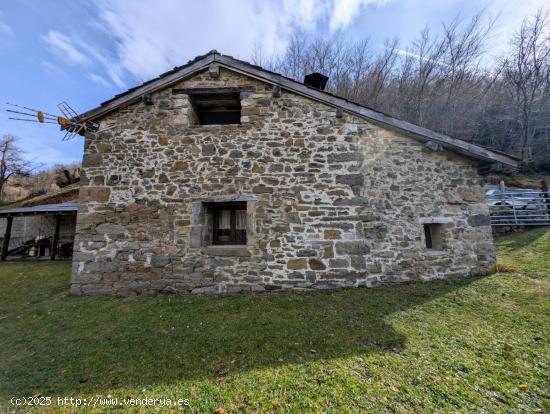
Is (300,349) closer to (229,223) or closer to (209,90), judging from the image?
(229,223)

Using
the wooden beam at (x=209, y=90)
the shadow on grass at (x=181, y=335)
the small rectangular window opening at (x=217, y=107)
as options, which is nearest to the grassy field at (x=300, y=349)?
the shadow on grass at (x=181, y=335)

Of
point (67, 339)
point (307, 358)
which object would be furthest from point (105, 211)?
point (307, 358)

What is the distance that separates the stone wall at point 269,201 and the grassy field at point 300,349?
0.53 m

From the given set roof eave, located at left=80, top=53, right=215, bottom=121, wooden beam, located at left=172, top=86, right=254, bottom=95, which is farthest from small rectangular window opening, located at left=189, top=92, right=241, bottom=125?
roof eave, located at left=80, top=53, right=215, bottom=121

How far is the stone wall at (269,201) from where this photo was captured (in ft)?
17.9

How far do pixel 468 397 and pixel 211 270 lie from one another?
180 inches

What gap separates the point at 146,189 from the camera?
223 inches

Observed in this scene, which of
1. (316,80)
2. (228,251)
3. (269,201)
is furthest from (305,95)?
(228,251)

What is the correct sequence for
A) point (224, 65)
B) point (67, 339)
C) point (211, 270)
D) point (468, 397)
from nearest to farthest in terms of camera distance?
point (468, 397), point (67, 339), point (211, 270), point (224, 65)

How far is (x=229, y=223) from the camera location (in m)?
5.93

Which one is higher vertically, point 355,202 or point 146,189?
point 146,189

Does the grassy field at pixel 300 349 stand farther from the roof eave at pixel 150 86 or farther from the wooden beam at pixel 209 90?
the wooden beam at pixel 209 90

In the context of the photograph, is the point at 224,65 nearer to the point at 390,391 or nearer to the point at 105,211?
the point at 105,211

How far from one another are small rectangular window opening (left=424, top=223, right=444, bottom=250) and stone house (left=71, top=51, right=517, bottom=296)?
0.10 feet
